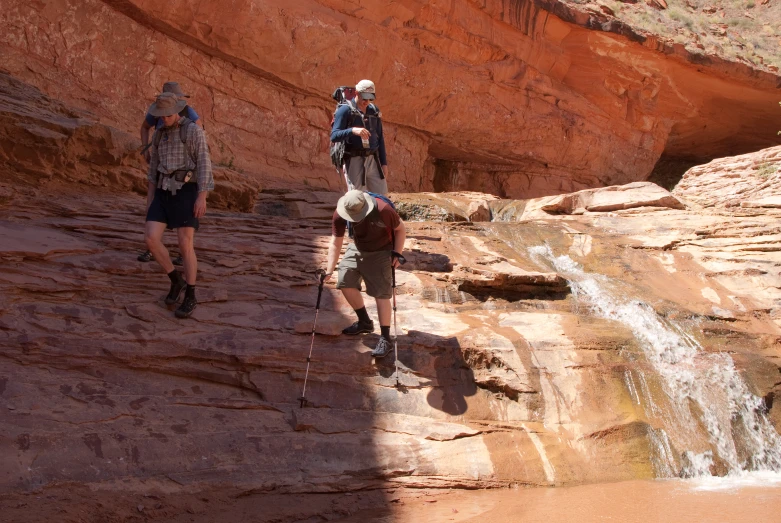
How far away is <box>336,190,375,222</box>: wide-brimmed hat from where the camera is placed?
17.4 ft

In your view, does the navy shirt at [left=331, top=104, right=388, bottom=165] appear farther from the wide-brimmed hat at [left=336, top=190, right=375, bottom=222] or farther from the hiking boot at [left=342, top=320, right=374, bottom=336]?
the hiking boot at [left=342, top=320, right=374, bottom=336]

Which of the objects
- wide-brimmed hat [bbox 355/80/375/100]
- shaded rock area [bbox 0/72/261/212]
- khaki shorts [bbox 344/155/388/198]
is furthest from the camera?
shaded rock area [bbox 0/72/261/212]

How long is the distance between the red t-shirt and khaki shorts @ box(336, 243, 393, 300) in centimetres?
7

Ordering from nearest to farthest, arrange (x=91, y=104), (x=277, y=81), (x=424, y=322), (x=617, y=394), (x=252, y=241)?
1. (x=617, y=394)
2. (x=424, y=322)
3. (x=252, y=241)
4. (x=91, y=104)
5. (x=277, y=81)

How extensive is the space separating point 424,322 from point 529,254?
11.4ft

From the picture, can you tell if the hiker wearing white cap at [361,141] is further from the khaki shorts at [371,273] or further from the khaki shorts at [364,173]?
the khaki shorts at [371,273]

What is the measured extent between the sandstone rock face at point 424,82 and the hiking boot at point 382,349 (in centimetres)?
805

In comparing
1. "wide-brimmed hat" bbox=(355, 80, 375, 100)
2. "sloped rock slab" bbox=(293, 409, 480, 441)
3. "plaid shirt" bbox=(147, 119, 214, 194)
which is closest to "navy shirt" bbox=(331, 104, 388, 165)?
"wide-brimmed hat" bbox=(355, 80, 375, 100)

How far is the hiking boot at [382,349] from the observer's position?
18.0 ft

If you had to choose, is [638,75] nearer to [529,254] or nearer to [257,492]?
[529,254]

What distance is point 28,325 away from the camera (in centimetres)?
488

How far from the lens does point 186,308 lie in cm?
551

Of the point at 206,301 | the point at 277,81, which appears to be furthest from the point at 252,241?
the point at 277,81

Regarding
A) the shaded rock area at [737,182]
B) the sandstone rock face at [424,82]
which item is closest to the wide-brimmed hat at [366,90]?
the sandstone rock face at [424,82]
